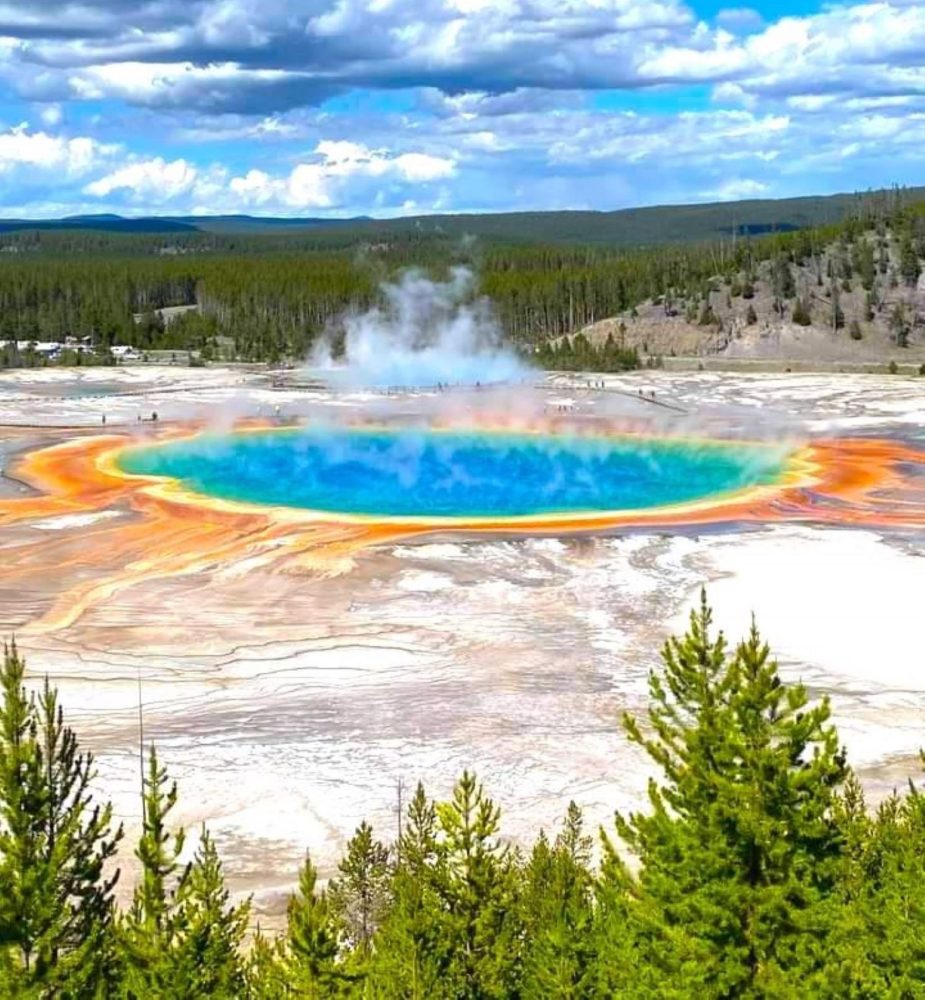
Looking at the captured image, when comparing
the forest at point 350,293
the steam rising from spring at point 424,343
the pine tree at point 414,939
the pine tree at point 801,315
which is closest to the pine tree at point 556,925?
the pine tree at point 414,939

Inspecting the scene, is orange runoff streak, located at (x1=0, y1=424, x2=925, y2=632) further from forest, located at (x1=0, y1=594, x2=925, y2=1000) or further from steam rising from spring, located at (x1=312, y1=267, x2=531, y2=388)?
steam rising from spring, located at (x1=312, y1=267, x2=531, y2=388)

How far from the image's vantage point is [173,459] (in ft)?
163

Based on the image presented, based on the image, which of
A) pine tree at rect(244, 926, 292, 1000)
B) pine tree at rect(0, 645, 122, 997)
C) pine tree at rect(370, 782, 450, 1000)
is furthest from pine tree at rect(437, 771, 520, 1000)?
pine tree at rect(0, 645, 122, 997)

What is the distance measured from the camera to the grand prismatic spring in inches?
767

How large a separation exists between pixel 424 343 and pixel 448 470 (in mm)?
55925

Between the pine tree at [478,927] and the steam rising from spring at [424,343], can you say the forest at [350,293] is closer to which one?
the steam rising from spring at [424,343]

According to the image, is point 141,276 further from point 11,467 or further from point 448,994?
point 448,994

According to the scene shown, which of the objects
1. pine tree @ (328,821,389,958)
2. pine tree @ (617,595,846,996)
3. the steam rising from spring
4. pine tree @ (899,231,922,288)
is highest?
pine tree @ (899,231,922,288)

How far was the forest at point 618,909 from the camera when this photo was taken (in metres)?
9.30

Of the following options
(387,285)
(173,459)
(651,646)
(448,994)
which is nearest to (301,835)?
(448,994)

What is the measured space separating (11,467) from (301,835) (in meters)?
33.0

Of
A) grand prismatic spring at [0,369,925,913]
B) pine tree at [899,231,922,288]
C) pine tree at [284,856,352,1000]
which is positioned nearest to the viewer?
pine tree at [284,856,352,1000]

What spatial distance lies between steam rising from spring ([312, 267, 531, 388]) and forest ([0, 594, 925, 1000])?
72129mm

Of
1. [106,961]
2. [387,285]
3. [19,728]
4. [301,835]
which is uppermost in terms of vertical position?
[387,285]
